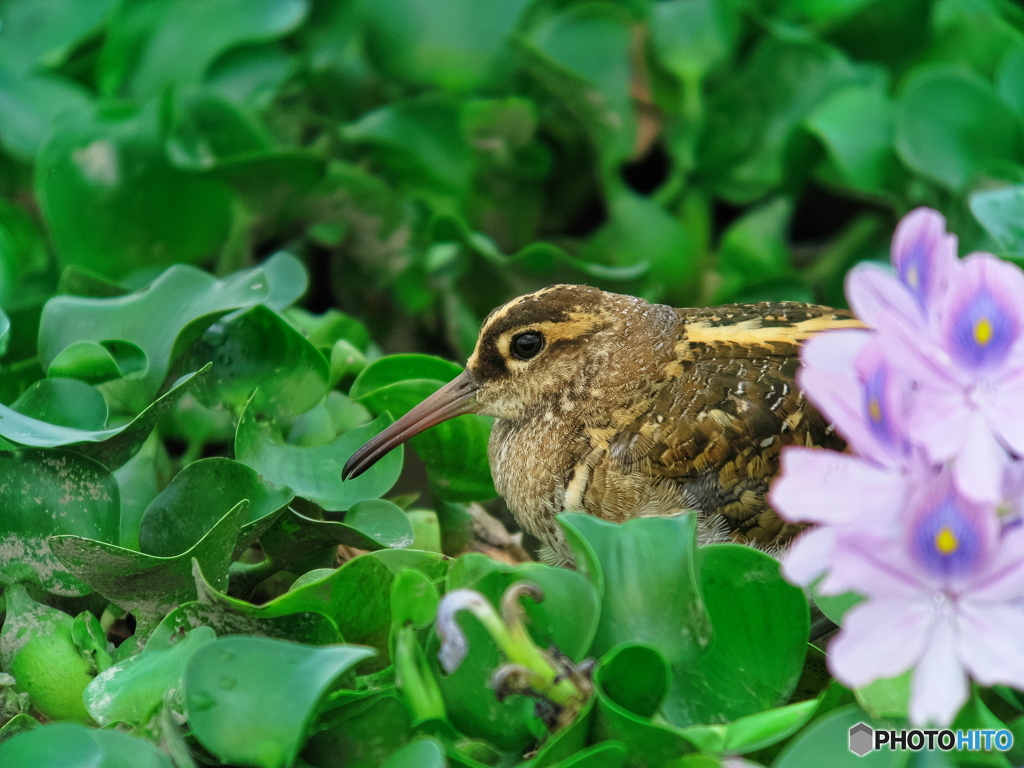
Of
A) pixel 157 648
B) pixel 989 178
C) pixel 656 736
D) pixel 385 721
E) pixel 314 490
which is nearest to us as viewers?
pixel 656 736

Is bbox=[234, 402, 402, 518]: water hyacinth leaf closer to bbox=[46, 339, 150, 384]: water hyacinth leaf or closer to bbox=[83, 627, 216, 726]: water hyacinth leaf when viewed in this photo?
bbox=[46, 339, 150, 384]: water hyacinth leaf

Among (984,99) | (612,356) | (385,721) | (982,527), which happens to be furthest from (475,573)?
(984,99)

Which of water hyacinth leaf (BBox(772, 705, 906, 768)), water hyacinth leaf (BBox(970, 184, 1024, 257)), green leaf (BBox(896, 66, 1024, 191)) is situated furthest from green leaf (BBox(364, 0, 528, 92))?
water hyacinth leaf (BBox(772, 705, 906, 768))

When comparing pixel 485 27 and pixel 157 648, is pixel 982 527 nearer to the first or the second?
pixel 157 648

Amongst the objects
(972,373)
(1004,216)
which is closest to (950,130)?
(1004,216)

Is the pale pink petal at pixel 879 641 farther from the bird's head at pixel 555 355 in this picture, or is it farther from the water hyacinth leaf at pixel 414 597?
the bird's head at pixel 555 355

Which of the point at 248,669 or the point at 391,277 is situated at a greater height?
the point at 248,669

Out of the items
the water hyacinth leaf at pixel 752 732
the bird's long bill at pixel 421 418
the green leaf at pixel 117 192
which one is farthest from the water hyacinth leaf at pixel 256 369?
the water hyacinth leaf at pixel 752 732
